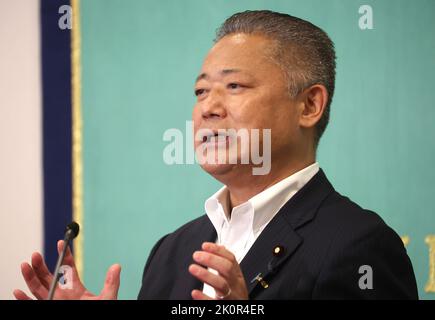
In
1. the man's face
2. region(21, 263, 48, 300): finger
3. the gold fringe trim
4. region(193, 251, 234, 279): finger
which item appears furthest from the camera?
the gold fringe trim

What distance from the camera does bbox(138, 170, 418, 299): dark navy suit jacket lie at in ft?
4.26

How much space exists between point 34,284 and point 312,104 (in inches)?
33.8

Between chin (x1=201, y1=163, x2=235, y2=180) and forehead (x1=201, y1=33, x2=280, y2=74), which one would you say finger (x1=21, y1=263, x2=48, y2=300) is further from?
forehead (x1=201, y1=33, x2=280, y2=74)

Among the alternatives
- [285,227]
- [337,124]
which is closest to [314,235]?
[285,227]

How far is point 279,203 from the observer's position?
157 cm

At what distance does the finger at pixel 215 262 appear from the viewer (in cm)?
107

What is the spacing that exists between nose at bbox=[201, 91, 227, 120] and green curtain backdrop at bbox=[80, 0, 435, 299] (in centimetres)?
77

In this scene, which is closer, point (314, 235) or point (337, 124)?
point (314, 235)

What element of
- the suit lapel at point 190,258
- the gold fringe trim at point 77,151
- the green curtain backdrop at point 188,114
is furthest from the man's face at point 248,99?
the gold fringe trim at point 77,151

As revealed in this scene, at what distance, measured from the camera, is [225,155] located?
5.05ft

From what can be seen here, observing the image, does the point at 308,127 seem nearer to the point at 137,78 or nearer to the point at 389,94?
the point at 389,94

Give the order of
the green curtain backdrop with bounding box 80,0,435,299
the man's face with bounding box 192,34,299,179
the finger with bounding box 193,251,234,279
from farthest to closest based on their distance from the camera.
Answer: the green curtain backdrop with bounding box 80,0,435,299 < the man's face with bounding box 192,34,299,179 < the finger with bounding box 193,251,234,279

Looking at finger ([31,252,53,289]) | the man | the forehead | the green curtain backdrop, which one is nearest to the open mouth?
the man
